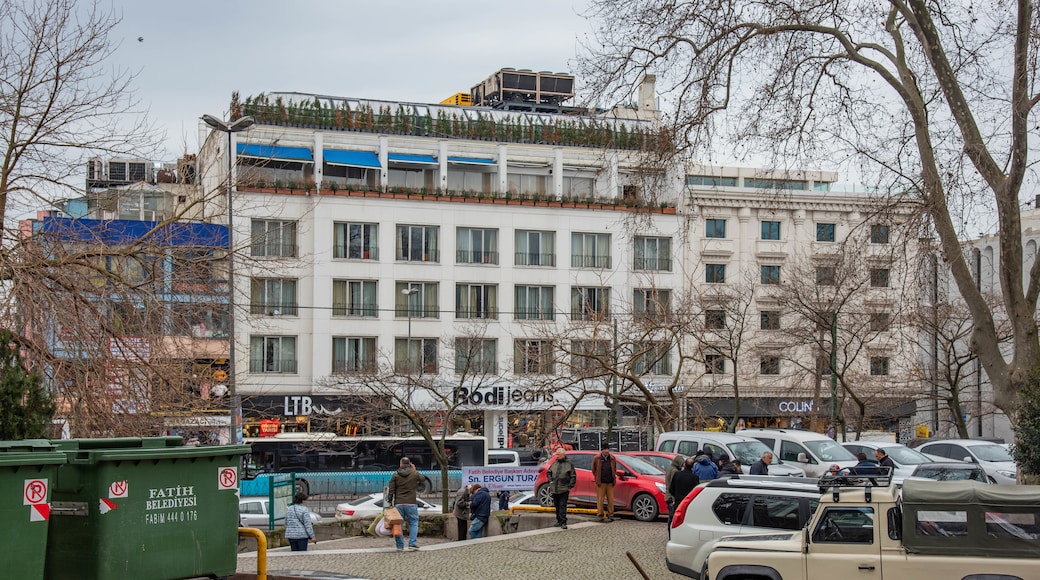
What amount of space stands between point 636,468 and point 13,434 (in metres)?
13.7

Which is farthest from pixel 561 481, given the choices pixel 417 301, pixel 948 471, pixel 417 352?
pixel 417 301

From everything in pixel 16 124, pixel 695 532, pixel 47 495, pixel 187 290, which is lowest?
pixel 695 532

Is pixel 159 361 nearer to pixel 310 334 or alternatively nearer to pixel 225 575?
pixel 225 575

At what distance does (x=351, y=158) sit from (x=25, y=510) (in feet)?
163

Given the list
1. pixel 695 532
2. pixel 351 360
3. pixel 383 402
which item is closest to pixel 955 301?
pixel 383 402

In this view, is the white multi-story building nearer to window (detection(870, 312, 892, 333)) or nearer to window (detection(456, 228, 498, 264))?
window (detection(456, 228, 498, 264))

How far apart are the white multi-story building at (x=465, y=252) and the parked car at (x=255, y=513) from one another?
1984cm

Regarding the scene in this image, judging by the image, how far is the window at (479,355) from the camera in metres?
54.3

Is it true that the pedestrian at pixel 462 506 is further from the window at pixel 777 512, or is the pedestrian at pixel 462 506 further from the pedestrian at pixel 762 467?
the window at pixel 777 512

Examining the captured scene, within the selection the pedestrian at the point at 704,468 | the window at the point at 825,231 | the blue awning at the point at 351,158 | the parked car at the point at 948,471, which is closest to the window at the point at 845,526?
the pedestrian at the point at 704,468

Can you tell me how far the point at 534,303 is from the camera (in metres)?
59.0

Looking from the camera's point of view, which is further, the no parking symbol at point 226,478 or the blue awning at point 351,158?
the blue awning at point 351,158

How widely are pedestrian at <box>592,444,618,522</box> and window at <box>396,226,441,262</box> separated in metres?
35.4

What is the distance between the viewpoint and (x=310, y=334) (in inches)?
2202
